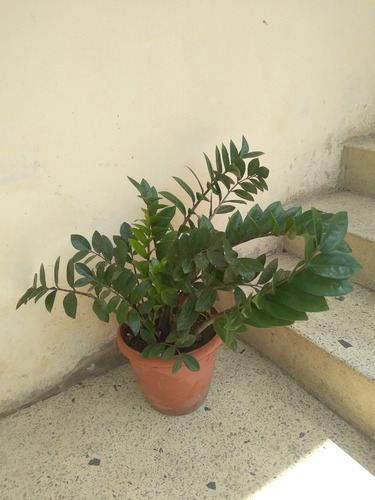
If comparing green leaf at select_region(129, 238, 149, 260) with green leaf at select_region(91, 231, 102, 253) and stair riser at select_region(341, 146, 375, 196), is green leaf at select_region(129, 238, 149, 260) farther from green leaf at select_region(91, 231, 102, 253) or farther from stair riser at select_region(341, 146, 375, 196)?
stair riser at select_region(341, 146, 375, 196)

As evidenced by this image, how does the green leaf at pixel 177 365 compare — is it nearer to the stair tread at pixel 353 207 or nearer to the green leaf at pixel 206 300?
the green leaf at pixel 206 300

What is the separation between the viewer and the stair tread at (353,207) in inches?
55.0

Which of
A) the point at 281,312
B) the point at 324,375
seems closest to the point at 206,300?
the point at 281,312

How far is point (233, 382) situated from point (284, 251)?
2.07 feet

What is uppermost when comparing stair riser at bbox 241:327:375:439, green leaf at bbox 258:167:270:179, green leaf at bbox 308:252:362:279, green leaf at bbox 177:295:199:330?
green leaf at bbox 258:167:270:179

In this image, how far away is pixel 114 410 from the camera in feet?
4.08

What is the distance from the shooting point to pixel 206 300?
879mm

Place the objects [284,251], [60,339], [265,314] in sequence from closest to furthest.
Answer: [265,314], [60,339], [284,251]

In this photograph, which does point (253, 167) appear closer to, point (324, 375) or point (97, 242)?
point (97, 242)

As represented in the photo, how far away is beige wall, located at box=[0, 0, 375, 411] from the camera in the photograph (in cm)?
96

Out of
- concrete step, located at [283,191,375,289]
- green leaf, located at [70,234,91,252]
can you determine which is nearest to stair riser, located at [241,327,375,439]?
concrete step, located at [283,191,375,289]

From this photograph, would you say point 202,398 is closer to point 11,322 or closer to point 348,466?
point 348,466

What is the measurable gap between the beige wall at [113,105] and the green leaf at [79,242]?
5.0 inches

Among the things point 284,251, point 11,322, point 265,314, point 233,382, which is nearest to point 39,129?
point 11,322
